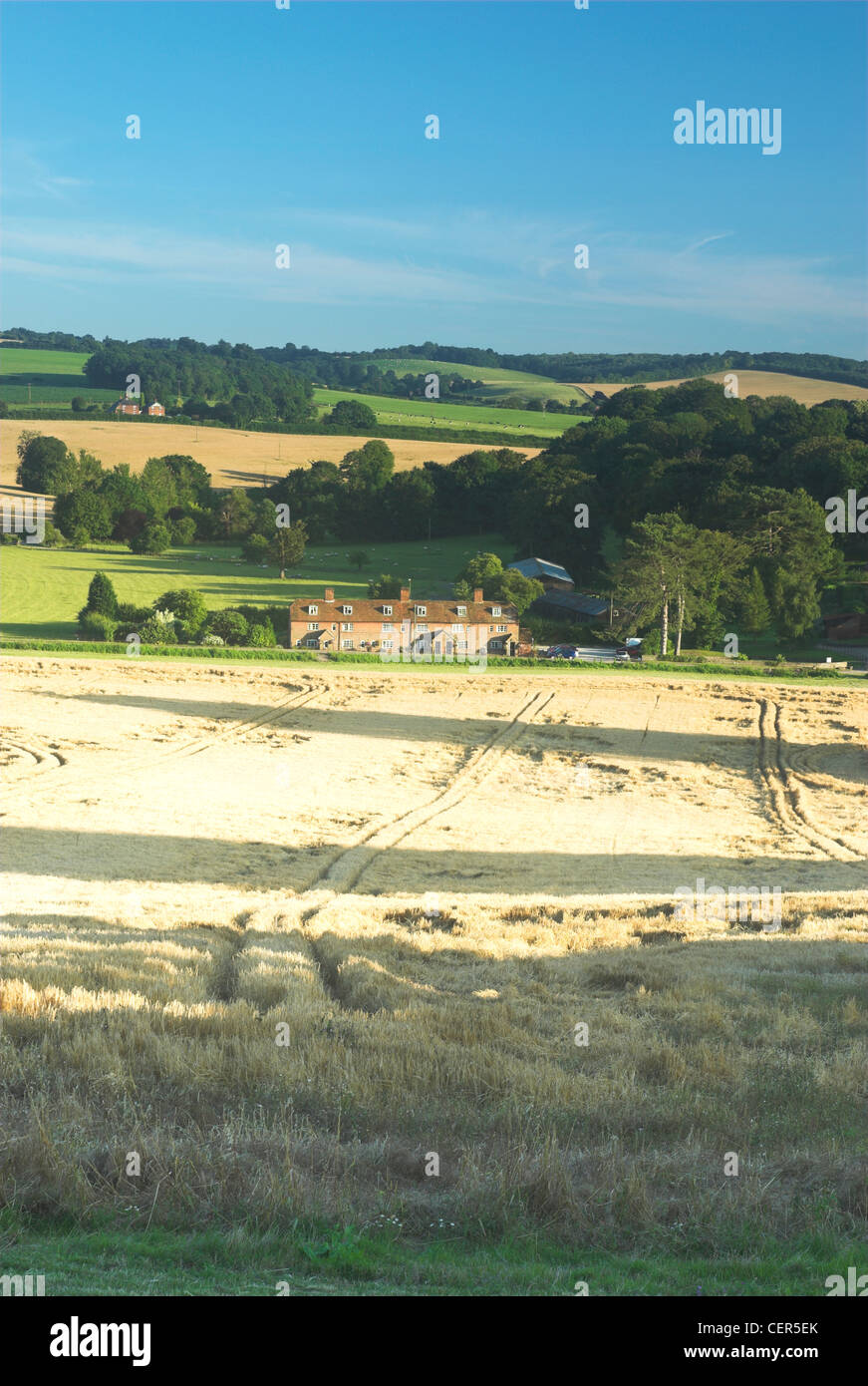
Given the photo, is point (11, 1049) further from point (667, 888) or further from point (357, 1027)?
point (667, 888)

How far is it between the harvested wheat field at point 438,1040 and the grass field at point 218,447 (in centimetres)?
9360

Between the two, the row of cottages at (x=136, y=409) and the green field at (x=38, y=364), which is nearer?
the row of cottages at (x=136, y=409)

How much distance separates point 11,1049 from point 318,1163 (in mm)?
3037

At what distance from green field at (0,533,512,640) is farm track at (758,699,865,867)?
38.5m

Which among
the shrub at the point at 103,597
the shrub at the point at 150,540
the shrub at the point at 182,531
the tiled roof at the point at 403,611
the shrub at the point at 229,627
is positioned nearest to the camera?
the shrub at the point at 229,627

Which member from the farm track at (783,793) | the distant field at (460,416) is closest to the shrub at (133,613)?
the farm track at (783,793)

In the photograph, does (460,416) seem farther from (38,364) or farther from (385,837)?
(385,837)

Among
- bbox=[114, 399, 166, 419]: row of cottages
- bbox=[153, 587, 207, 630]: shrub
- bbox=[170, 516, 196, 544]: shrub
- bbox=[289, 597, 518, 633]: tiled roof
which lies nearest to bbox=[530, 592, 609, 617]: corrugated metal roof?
bbox=[289, 597, 518, 633]: tiled roof

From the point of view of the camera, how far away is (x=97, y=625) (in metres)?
69.4

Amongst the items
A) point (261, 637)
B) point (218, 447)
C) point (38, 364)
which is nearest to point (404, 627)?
point (261, 637)

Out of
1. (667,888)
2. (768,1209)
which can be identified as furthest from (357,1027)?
(667,888)

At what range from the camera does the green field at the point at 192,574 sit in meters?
75.1

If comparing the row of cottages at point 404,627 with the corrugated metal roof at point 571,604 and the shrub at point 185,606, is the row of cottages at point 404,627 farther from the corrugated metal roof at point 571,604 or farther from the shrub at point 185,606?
the corrugated metal roof at point 571,604

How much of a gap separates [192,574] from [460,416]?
70639mm
